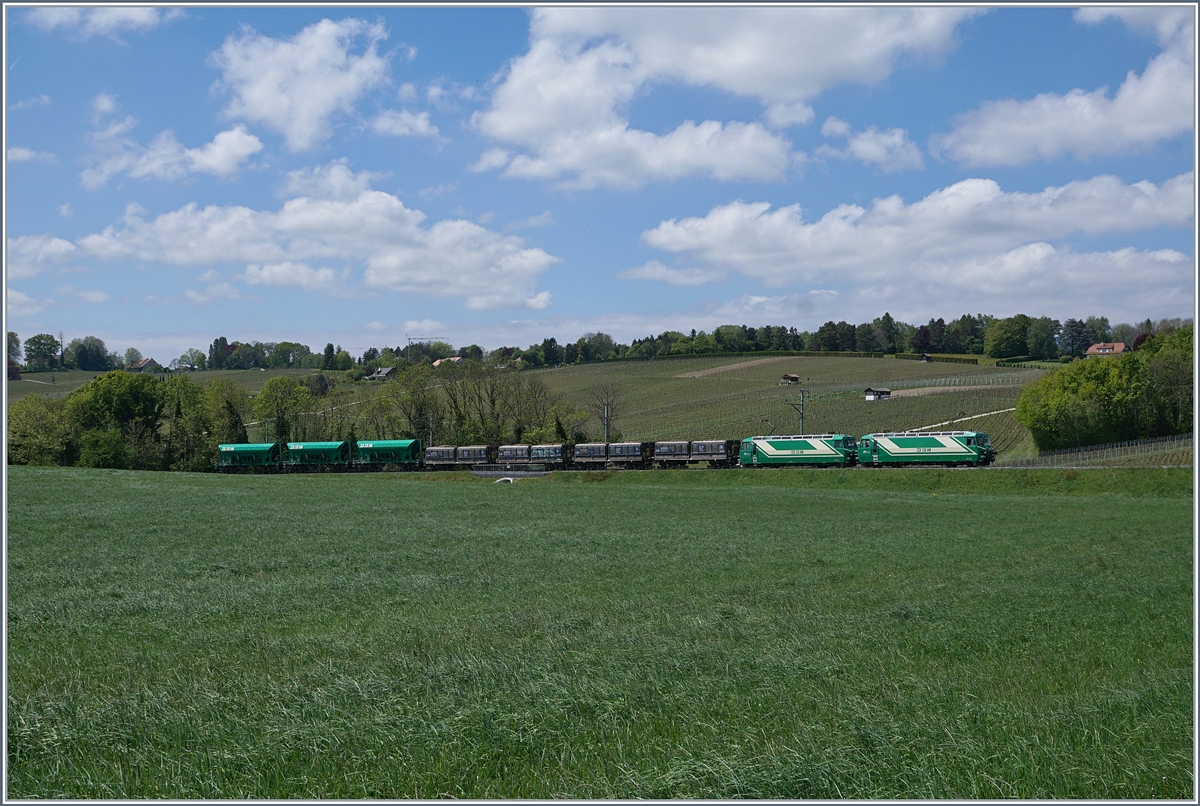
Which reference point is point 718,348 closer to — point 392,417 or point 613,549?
point 392,417

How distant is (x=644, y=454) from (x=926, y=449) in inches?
926

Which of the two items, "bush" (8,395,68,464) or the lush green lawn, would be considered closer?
the lush green lawn

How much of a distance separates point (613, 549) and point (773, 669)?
14.4 m

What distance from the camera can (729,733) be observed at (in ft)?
22.3

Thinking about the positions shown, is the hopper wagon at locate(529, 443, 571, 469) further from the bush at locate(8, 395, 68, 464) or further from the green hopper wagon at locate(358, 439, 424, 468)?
the bush at locate(8, 395, 68, 464)

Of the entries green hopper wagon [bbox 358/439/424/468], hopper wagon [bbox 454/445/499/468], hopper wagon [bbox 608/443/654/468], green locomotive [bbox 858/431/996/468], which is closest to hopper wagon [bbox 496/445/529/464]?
hopper wagon [bbox 454/445/499/468]

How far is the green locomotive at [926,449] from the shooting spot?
63906mm

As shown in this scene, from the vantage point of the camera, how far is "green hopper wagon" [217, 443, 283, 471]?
3396 inches

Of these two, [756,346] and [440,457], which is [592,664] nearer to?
[440,457]

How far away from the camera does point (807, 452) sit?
66812mm

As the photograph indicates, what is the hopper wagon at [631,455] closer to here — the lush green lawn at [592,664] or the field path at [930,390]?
the lush green lawn at [592,664]

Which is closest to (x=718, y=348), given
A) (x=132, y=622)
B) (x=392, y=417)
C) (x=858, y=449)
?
(x=392, y=417)

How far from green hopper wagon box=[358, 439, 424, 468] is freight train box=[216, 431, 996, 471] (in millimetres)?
102

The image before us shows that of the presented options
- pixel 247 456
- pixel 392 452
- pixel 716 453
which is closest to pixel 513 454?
pixel 392 452
